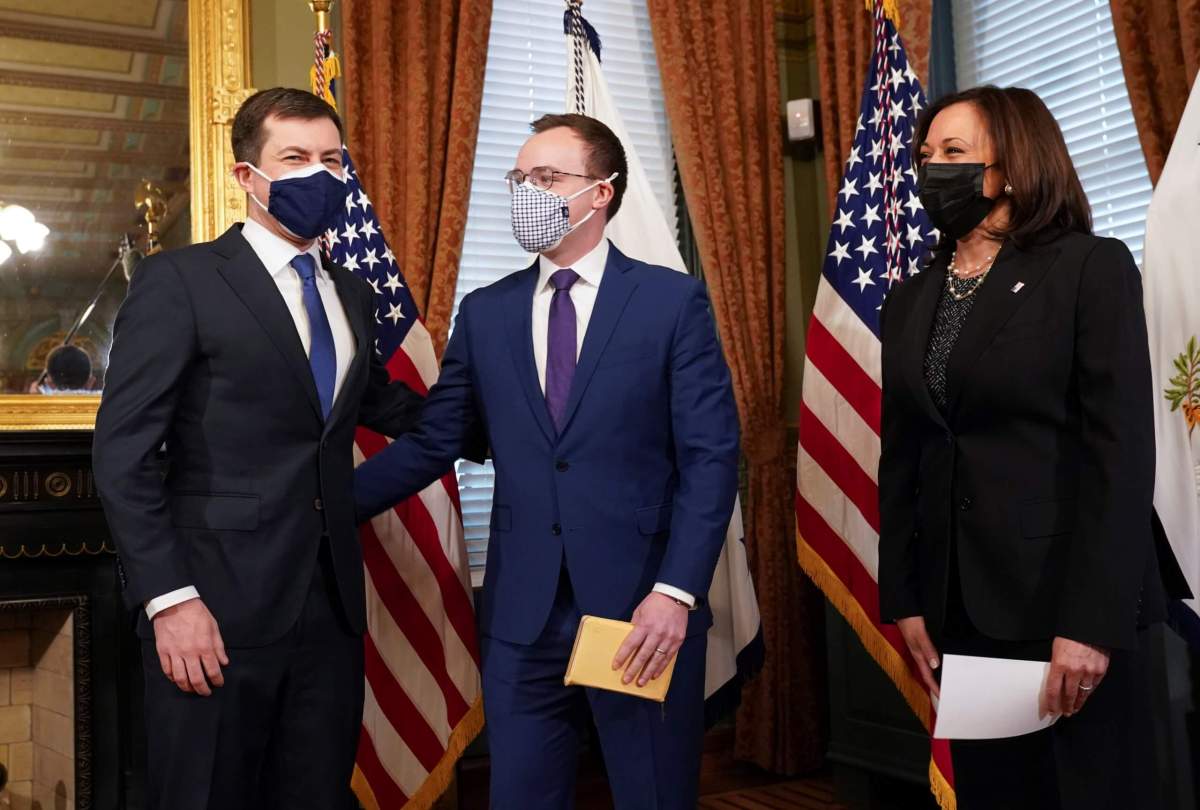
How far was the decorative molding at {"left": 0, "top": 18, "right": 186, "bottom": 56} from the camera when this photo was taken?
3.21 m

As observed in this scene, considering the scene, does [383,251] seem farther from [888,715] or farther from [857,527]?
[888,715]

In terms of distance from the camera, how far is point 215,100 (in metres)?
3.42

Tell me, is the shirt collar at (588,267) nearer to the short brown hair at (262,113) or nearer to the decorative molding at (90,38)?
the short brown hair at (262,113)

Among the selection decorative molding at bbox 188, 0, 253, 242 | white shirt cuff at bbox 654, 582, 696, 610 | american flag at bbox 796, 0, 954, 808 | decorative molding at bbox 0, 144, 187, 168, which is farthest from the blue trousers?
decorative molding at bbox 0, 144, 187, 168

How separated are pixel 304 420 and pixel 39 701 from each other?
190 centimetres

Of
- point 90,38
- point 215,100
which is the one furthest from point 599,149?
point 90,38

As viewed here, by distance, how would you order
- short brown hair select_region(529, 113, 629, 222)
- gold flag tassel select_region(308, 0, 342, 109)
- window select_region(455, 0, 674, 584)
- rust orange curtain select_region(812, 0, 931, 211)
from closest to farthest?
1. short brown hair select_region(529, 113, 629, 222)
2. gold flag tassel select_region(308, 0, 342, 109)
3. rust orange curtain select_region(812, 0, 931, 211)
4. window select_region(455, 0, 674, 584)

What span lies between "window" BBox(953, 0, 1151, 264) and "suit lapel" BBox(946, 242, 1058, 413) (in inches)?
65.6

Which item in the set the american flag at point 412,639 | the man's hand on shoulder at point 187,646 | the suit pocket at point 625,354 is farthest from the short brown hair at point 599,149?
the man's hand on shoulder at point 187,646

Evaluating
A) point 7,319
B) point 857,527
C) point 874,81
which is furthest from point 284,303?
point 874,81

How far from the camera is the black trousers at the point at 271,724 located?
1812mm

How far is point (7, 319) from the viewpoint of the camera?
3135 millimetres

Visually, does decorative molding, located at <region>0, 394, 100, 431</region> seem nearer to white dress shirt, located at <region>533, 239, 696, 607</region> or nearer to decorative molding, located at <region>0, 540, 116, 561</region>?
decorative molding, located at <region>0, 540, 116, 561</region>

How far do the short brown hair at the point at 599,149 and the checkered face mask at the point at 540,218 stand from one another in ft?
0.37
